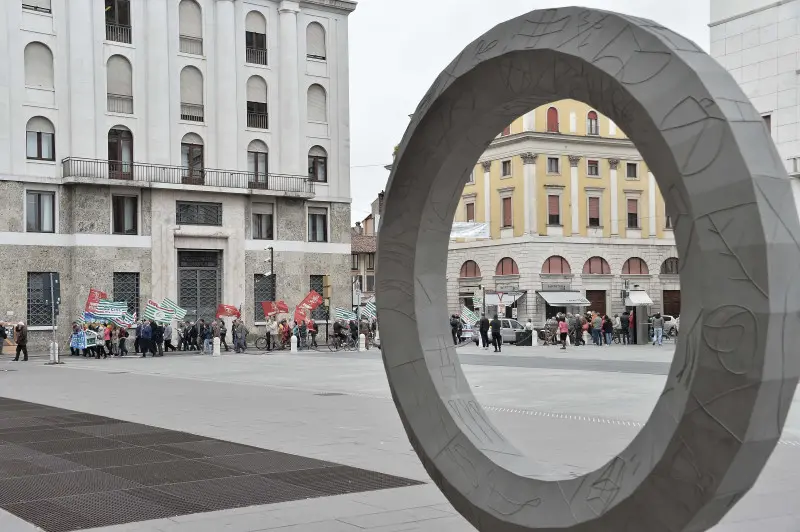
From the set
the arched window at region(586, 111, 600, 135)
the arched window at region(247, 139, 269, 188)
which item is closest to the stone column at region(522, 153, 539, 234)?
the arched window at region(586, 111, 600, 135)

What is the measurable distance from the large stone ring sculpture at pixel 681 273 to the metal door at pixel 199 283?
4220 cm

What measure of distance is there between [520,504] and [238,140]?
146 feet

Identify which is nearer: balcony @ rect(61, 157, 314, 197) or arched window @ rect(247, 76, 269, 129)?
balcony @ rect(61, 157, 314, 197)

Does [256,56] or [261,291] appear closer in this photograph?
[261,291]

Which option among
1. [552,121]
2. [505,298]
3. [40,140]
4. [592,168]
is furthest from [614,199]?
[40,140]

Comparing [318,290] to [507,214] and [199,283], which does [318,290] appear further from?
[507,214]

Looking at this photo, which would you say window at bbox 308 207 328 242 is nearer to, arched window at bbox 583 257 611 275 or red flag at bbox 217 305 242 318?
red flag at bbox 217 305 242 318

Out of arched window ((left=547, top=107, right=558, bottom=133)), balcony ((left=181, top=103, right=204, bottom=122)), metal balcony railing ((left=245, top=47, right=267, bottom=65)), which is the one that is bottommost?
balcony ((left=181, top=103, right=204, bottom=122))

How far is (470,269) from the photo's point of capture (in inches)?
2665

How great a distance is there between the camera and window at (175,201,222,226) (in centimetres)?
4734

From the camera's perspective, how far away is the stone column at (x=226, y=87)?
159 feet

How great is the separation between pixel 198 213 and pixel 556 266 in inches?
1013

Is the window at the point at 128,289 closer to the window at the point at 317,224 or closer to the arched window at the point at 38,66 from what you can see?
the arched window at the point at 38,66

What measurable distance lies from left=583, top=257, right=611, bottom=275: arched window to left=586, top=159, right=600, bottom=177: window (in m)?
5.51
